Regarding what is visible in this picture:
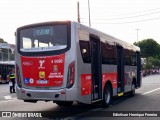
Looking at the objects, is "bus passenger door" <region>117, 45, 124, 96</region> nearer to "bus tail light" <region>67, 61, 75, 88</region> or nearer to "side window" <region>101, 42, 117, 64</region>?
"side window" <region>101, 42, 117, 64</region>

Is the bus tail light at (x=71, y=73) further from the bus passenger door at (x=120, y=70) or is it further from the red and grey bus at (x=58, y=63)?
the bus passenger door at (x=120, y=70)

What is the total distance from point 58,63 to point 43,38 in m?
1.09

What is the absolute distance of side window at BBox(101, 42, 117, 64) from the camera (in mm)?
13854

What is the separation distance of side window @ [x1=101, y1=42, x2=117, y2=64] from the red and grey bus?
552 mm

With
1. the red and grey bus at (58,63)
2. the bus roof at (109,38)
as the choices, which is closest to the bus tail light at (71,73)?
the red and grey bus at (58,63)

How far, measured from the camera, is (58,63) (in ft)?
36.7

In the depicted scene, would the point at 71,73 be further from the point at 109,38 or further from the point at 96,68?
the point at 109,38

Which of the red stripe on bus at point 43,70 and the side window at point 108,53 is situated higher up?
the side window at point 108,53

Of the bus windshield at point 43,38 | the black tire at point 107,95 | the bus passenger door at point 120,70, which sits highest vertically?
the bus windshield at point 43,38

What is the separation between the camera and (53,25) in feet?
37.8

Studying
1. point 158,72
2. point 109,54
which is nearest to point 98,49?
point 109,54

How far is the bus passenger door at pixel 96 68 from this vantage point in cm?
1275

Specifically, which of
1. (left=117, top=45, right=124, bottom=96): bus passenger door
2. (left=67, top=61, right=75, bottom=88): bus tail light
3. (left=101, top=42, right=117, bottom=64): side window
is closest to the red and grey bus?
(left=67, top=61, right=75, bottom=88): bus tail light

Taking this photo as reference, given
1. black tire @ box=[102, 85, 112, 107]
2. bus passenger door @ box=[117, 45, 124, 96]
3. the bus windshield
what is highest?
the bus windshield
